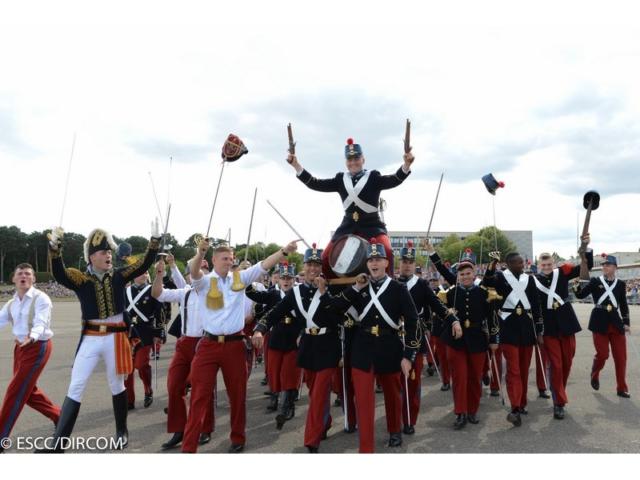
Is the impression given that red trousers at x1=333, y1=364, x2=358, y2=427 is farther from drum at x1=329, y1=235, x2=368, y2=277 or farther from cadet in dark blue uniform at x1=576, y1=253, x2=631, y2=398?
cadet in dark blue uniform at x1=576, y1=253, x2=631, y2=398

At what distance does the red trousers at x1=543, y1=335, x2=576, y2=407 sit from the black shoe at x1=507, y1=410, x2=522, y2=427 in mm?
820

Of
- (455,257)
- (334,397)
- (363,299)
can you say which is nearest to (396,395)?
(363,299)

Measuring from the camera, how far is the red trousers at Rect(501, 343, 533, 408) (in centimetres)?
657

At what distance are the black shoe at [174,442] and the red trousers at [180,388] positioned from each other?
0.05 m

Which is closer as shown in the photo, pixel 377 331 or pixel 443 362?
Answer: pixel 377 331

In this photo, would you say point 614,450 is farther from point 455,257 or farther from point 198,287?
point 455,257

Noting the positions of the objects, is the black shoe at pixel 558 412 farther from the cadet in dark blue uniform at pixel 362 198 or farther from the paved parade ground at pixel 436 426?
the cadet in dark blue uniform at pixel 362 198

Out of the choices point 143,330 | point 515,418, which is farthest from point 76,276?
point 515,418

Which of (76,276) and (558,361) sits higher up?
(76,276)

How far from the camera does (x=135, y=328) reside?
7.89 metres

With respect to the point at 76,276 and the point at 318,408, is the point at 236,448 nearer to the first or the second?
the point at 318,408

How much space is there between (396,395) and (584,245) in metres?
3.65

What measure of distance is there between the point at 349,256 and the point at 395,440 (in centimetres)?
211

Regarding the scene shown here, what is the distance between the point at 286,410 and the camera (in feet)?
22.0
